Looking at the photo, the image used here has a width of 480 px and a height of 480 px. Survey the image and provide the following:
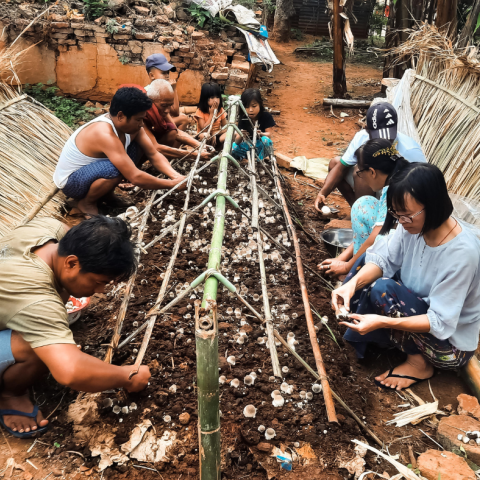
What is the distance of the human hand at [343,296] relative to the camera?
2203 mm

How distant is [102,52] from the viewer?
5.87 metres

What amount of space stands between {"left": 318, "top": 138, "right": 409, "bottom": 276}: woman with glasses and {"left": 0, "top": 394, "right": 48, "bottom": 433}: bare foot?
73.1 inches

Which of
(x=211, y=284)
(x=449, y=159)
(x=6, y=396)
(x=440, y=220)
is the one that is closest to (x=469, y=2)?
(x=449, y=159)

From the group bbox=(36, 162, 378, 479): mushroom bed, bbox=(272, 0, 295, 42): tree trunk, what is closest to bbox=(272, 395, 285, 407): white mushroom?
bbox=(36, 162, 378, 479): mushroom bed

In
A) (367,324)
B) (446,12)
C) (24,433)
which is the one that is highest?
(446,12)

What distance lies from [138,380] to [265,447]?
63 cm

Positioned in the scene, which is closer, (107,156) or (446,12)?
(107,156)

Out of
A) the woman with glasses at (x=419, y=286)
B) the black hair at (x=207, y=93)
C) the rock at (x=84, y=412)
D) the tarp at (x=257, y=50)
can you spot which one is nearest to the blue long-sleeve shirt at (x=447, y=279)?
the woman with glasses at (x=419, y=286)

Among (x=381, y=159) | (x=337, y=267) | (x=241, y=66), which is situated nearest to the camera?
(x=381, y=159)

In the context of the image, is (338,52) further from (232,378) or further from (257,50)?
(232,378)

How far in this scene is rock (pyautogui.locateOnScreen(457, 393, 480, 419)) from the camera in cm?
213

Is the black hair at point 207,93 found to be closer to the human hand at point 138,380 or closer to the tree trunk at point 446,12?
the tree trunk at point 446,12

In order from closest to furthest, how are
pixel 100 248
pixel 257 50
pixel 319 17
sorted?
pixel 100 248, pixel 257 50, pixel 319 17

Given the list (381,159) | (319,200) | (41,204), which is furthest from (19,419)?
(319,200)
